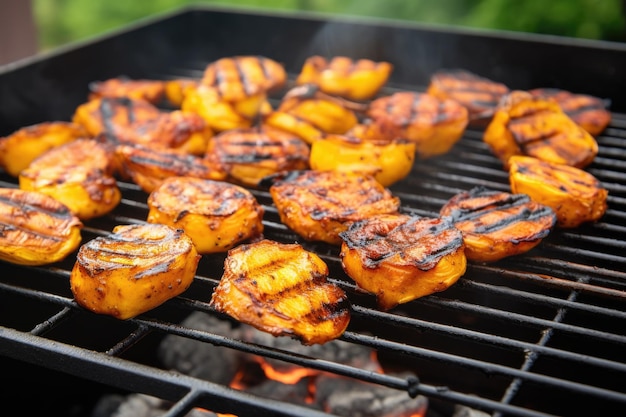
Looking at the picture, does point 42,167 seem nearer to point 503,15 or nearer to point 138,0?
point 503,15

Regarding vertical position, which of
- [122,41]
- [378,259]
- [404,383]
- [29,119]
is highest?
[122,41]

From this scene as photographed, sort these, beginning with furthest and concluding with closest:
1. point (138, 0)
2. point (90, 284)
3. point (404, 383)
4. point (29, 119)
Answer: point (138, 0) < point (29, 119) < point (90, 284) < point (404, 383)

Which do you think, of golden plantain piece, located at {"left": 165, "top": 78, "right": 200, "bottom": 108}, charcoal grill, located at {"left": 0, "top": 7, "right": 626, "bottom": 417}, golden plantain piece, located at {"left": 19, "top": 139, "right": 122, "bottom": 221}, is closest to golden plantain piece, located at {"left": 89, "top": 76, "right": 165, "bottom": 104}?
golden plantain piece, located at {"left": 165, "top": 78, "right": 200, "bottom": 108}

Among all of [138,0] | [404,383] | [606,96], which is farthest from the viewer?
[138,0]

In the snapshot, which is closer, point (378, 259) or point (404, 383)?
point (404, 383)

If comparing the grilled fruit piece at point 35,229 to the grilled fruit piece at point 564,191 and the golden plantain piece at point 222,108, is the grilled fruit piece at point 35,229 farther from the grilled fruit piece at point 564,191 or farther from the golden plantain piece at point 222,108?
the grilled fruit piece at point 564,191

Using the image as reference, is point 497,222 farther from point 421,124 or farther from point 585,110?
point 585,110

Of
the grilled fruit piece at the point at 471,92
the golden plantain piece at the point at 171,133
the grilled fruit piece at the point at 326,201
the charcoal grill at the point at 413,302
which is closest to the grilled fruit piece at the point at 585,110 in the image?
the charcoal grill at the point at 413,302

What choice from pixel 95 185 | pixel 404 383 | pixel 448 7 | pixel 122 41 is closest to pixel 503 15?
pixel 448 7

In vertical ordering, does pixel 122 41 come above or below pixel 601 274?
above
